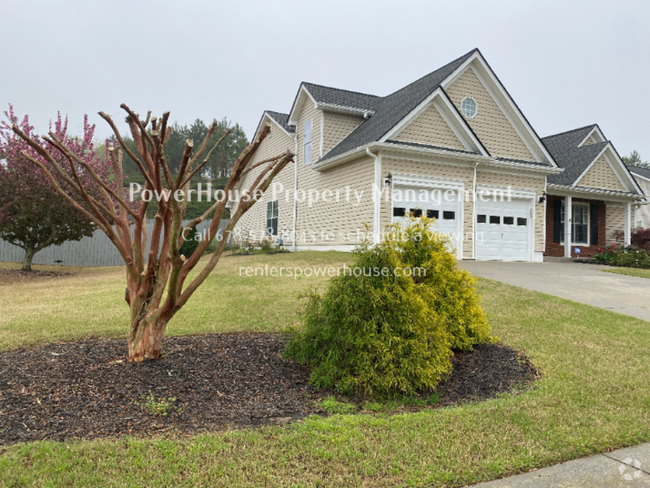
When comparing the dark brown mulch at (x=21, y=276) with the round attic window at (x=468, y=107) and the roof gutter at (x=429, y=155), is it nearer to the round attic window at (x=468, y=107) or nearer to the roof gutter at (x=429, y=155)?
the roof gutter at (x=429, y=155)

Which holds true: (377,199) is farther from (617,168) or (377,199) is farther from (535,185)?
(617,168)

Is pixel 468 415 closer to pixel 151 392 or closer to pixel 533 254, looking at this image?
pixel 151 392

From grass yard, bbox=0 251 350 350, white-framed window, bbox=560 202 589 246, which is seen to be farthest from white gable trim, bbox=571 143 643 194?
grass yard, bbox=0 251 350 350

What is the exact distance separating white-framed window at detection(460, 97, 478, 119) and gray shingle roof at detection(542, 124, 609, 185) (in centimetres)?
466

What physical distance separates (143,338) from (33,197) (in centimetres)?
1263

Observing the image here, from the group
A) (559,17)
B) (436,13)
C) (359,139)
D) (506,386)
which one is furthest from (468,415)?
(559,17)

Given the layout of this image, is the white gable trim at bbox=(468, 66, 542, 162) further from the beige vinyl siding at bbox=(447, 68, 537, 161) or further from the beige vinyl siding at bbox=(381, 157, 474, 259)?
the beige vinyl siding at bbox=(381, 157, 474, 259)

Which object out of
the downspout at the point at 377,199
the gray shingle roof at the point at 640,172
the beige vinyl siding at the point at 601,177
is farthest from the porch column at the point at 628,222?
the downspout at the point at 377,199

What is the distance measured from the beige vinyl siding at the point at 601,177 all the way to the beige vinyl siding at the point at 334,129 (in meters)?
9.87

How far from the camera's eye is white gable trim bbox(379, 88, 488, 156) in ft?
45.8

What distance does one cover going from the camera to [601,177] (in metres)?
18.9

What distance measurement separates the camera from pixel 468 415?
3.57m

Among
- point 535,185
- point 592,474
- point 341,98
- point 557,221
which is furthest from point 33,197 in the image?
point 557,221

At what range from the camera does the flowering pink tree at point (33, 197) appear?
1420 centimetres
